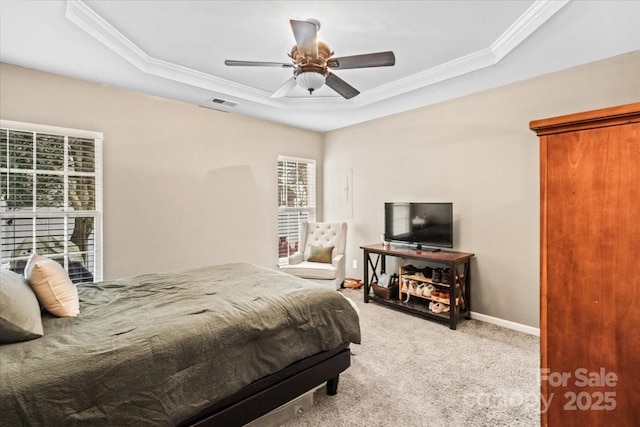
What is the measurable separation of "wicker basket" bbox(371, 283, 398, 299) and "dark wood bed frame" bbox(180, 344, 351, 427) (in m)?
1.95

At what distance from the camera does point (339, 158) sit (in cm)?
534

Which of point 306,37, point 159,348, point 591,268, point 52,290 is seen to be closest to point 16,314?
point 52,290

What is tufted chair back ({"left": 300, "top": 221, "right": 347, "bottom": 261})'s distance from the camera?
15.7 feet

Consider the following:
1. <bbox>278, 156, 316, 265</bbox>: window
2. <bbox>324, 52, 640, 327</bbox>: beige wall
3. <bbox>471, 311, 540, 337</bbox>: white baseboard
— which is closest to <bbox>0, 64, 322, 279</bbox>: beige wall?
<bbox>278, 156, 316, 265</bbox>: window

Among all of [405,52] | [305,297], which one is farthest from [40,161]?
[405,52]

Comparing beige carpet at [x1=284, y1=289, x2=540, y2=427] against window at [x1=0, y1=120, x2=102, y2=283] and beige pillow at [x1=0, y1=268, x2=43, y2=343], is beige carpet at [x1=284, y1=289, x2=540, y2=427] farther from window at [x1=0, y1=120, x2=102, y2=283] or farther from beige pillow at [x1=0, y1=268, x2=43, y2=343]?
window at [x1=0, y1=120, x2=102, y2=283]

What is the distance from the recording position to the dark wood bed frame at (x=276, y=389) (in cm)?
158

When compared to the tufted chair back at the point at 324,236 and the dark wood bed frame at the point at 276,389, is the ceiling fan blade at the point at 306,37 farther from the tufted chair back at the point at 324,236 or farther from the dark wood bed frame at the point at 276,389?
the tufted chair back at the point at 324,236

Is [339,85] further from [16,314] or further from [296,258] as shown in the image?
[296,258]

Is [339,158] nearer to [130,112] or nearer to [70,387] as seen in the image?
[130,112]

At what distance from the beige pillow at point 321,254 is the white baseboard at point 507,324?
2.03 m

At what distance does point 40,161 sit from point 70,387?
2.80m

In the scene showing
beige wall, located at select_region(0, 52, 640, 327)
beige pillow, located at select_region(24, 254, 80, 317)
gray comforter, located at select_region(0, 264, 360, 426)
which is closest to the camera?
gray comforter, located at select_region(0, 264, 360, 426)

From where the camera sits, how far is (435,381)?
2340 mm
